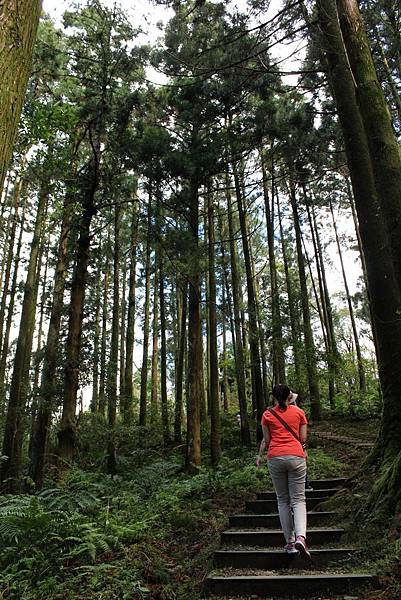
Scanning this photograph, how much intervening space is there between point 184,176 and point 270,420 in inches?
336

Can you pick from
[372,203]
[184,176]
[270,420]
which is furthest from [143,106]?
[270,420]

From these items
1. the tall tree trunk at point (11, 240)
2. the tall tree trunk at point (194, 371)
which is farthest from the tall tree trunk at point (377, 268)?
the tall tree trunk at point (11, 240)

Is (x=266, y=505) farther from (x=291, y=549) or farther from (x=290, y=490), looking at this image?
(x=290, y=490)

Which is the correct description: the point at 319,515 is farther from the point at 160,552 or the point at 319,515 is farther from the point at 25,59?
the point at 25,59

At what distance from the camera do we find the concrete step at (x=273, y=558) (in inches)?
174

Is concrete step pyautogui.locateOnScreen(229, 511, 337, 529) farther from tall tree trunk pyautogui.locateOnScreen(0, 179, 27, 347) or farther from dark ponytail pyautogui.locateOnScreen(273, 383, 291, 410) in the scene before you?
tall tree trunk pyautogui.locateOnScreen(0, 179, 27, 347)

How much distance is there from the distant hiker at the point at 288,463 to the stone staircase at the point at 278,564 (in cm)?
19

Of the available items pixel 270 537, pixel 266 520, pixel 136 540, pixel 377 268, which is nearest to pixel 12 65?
pixel 270 537

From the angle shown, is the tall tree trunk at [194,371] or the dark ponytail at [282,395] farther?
the tall tree trunk at [194,371]

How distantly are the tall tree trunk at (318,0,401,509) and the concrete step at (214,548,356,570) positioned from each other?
790mm

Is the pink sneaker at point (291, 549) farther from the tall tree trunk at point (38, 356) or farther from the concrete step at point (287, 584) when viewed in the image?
the tall tree trunk at point (38, 356)

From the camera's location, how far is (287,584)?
13.0ft

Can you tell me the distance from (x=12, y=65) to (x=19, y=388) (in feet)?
36.0

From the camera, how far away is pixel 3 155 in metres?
1.68
